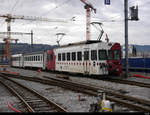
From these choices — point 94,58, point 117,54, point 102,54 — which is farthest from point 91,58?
point 117,54

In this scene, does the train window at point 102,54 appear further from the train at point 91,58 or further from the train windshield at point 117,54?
the train windshield at point 117,54

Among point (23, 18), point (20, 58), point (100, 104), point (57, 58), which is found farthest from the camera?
point (23, 18)

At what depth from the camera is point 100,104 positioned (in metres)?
6.43

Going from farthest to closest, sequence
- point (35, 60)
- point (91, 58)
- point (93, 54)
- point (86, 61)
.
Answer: point (35, 60) → point (86, 61) → point (91, 58) → point (93, 54)

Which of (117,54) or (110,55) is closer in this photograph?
(110,55)

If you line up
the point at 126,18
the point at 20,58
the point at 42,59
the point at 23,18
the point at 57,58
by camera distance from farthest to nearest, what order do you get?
the point at 23,18
the point at 20,58
the point at 42,59
the point at 57,58
the point at 126,18

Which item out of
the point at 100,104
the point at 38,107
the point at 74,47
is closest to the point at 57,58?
the point at 74,47

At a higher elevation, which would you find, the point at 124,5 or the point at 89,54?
the point at 124,5

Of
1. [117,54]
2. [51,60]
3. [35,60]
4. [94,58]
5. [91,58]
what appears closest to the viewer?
[94,58]

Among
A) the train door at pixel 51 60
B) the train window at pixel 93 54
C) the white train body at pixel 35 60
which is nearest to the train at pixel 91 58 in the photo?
the train window at pixel 93 54

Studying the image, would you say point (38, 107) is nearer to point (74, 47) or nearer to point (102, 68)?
point (102, 68)

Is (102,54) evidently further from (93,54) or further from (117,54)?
(117,54)

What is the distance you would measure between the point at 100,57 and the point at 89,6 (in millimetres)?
50813

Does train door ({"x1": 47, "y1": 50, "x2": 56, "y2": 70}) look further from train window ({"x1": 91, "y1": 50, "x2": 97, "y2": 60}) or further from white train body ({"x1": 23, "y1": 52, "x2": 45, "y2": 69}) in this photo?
train window ({"x1": 91, "y1": 50, "x2": 97, "y2": 60})
